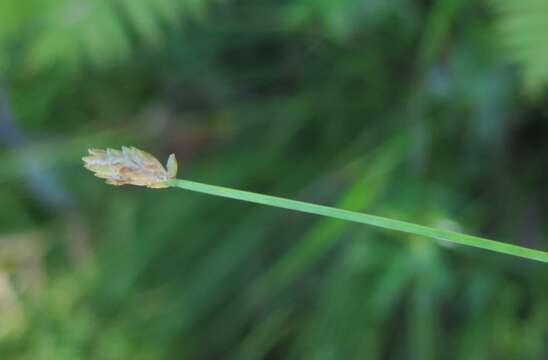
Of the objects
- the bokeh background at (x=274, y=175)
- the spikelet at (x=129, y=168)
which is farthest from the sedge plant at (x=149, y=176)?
the bokeh background at (x=274, y=175)

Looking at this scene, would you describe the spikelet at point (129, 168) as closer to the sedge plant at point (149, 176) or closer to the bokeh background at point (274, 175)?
the sedge plant at point (149, 176)

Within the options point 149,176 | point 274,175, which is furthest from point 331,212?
point 274,175

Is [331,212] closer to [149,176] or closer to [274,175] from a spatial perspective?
[149,176]

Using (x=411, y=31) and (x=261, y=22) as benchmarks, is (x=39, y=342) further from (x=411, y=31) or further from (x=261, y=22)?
(x=411, y=31)

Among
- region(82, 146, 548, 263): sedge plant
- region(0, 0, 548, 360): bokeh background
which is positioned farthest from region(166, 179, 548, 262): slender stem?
region(0, 0, 548, 360): bokeh background

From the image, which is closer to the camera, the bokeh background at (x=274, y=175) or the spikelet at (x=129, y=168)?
the spikelet at (x=129, y=168)

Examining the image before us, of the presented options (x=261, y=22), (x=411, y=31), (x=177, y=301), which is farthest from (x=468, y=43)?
(x=177, y=301)

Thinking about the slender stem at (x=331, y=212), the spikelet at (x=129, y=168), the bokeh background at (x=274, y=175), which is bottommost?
the bokeh background at (x=274, y=175)
